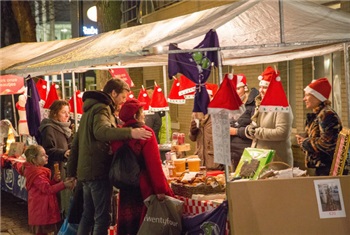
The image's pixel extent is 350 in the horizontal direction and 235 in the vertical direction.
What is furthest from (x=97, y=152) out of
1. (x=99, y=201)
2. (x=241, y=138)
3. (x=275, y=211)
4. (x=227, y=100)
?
(x=241, y=138)

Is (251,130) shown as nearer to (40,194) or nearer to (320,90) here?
(320,90)

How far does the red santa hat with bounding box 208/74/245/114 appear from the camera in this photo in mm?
6035

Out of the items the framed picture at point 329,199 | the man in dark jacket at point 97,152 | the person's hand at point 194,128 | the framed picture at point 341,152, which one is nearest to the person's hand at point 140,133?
the man in dark jacket at point 97,152

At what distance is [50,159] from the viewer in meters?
9.05

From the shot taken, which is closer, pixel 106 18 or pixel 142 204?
pixel 142 204

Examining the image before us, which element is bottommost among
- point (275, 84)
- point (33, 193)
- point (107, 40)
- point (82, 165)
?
point (33, 193)

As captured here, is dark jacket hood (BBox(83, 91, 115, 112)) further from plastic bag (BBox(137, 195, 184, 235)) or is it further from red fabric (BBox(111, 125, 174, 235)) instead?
plastic bag (BBox(137, 195, 184, 235))

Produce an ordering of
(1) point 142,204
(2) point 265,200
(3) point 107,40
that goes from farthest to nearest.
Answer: (3) point 107,40, (1) point 142,204, (2) point 265,200

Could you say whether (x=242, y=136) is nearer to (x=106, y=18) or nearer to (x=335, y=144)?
(x=335, y=144)

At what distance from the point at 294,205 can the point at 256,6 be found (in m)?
2.20

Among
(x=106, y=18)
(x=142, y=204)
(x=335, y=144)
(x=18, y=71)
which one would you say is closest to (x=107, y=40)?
(x=18, y=71)

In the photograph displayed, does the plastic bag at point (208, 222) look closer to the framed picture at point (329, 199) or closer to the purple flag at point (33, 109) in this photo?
the framed picture at point (329, 199)

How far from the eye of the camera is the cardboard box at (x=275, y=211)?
5.97 metres

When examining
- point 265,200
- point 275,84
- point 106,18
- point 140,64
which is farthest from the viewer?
point 106,18
